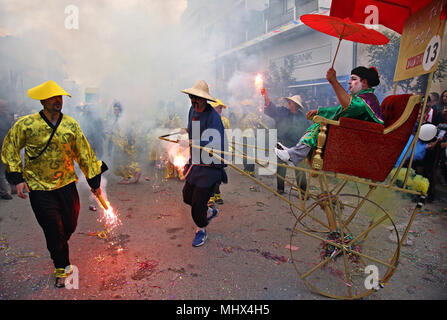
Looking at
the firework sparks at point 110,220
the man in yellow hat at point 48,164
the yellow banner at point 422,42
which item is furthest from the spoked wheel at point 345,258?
the firework sparks at point 110,220

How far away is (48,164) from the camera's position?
2711 millimetres

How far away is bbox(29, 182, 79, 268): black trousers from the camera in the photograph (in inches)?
106

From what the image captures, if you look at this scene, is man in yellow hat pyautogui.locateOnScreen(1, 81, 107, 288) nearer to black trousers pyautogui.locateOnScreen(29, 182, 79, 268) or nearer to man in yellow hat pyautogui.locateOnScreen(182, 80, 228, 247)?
black trousers pyautogui.locateOnScreen(29, 182, 79, 268)

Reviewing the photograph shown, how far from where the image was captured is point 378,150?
2361mm

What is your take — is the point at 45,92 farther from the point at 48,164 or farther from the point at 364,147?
the point at 364,147

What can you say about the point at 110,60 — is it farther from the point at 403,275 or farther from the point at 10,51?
the point at 403,275

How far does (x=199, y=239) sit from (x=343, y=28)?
296 centimetres

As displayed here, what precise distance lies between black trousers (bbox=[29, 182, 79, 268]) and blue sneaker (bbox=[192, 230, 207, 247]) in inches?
57.4

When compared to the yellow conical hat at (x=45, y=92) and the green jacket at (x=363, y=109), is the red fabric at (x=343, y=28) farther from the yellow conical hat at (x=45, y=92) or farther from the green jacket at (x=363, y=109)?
the yellow conical hat at (x=45, y=92)

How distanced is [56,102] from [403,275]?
4075mm

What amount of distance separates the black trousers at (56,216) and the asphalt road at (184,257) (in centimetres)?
35

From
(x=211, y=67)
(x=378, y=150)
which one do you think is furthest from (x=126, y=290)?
(x=211, y=67)

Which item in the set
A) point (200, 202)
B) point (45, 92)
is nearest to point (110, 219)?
point (200, 202)

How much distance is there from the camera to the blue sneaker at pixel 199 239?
3539mm
